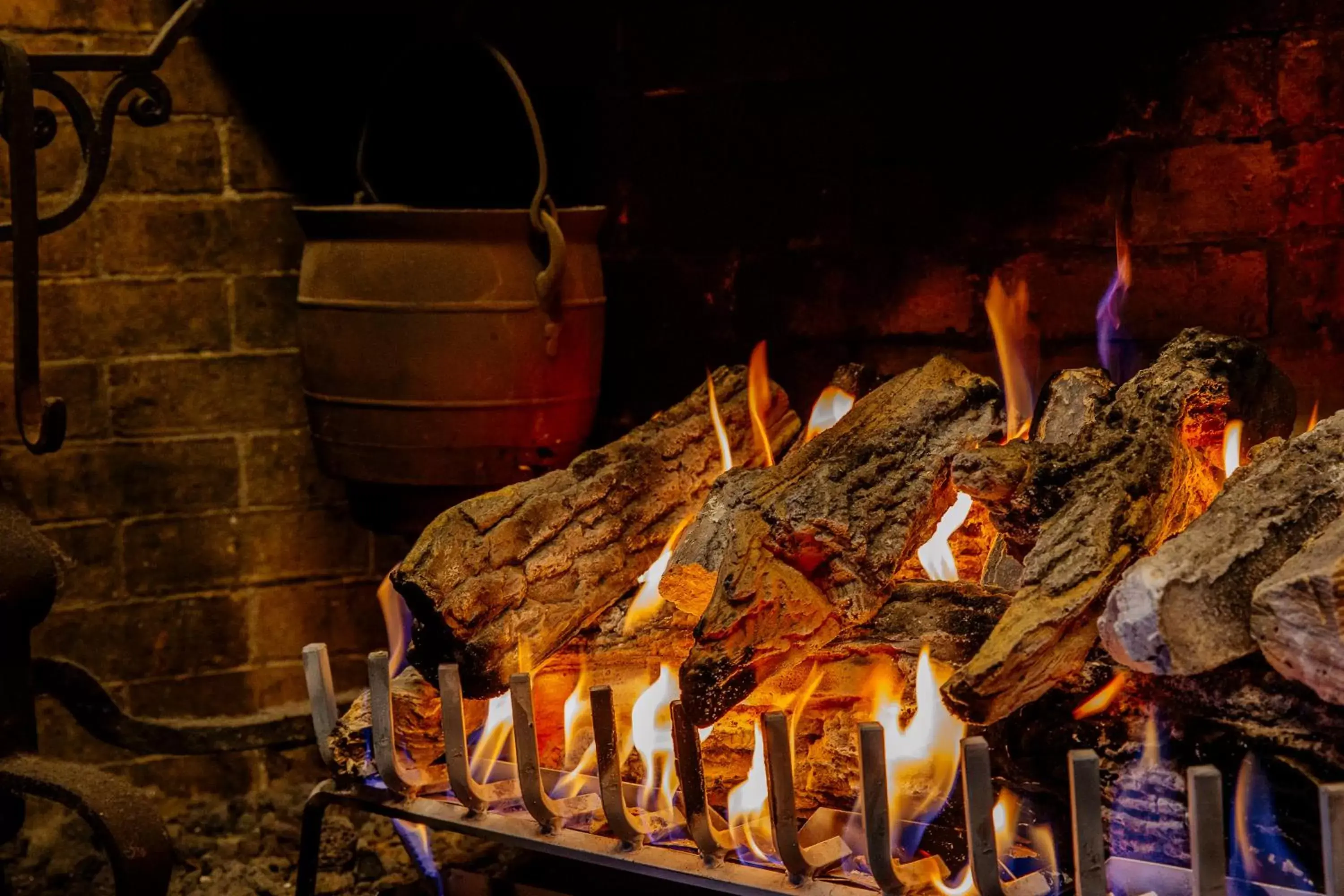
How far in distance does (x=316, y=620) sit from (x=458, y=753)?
4.20 ft

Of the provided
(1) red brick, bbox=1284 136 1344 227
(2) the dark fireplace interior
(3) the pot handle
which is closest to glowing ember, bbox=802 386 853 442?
(2) the dark fireplace interior

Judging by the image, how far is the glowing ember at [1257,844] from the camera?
143 cm

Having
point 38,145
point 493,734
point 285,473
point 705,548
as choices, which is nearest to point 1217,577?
point 705,548

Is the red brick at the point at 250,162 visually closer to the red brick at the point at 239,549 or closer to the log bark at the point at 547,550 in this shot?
the red brick at the point at 239,549

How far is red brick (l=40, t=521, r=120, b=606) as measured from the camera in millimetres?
2789

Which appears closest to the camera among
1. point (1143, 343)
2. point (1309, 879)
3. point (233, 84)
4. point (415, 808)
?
point (1309, 879)

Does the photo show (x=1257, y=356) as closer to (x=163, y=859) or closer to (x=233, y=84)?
(x=163, y=859)

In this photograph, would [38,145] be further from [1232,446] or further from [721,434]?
[1232,446]

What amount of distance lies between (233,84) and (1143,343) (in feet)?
5.76

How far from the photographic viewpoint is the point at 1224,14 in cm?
216

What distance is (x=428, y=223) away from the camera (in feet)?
7.83

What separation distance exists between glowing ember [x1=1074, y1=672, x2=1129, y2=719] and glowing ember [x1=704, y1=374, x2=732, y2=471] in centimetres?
82

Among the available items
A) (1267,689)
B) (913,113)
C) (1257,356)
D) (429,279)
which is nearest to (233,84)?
(429,279)

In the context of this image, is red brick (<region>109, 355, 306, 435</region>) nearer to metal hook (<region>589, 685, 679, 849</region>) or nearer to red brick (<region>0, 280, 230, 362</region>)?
red brick (<region>0, 280, 230, 362</region>)
